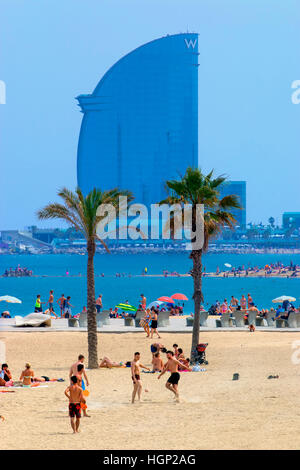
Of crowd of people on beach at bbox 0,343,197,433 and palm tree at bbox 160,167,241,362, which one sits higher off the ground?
palm tree at bbox 160,167,241,362

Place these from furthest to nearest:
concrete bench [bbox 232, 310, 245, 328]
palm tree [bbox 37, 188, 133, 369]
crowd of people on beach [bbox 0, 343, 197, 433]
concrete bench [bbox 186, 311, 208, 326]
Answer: concrete bench [bbox 186, 311, 208, 326] < concrete bench [bbox 232, 310, 245, 328] < palm tree [bbox 37, 188, 133, 369] < crowd of people on beach [bbox 0, 343, 197, 433]

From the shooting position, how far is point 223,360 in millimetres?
25703

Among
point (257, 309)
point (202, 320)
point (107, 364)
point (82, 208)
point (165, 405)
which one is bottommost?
point (165, 405)

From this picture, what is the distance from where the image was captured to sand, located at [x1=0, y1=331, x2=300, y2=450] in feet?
48.5

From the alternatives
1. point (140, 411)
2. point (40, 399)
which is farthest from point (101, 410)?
point (40, 399)

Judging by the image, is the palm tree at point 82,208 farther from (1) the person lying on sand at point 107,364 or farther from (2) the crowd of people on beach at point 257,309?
(2) the crowd of people on beach at point 257,309

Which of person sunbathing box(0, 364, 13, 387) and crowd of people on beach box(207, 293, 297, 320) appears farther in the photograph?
crowd of people on beach box(207, 293, 297, 320)

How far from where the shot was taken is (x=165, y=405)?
18.4 metres

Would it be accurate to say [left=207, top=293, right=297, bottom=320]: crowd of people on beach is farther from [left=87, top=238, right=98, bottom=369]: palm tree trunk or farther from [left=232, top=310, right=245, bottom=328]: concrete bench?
[left=87, top=238, right=98, bottom=369]: palm tree trunk

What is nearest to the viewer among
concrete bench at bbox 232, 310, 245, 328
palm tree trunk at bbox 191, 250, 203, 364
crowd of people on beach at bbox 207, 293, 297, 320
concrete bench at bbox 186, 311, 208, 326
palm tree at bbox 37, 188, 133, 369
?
palm tree at bbox 37, 188, 133, 369

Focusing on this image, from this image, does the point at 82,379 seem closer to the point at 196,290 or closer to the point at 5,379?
the point at 5,379

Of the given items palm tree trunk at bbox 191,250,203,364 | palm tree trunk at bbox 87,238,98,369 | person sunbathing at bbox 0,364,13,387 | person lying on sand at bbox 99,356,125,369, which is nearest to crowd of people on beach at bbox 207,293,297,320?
palm tree trunk at bbox 191,250,203,364

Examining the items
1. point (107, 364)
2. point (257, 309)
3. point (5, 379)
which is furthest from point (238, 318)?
point (5, 379)
